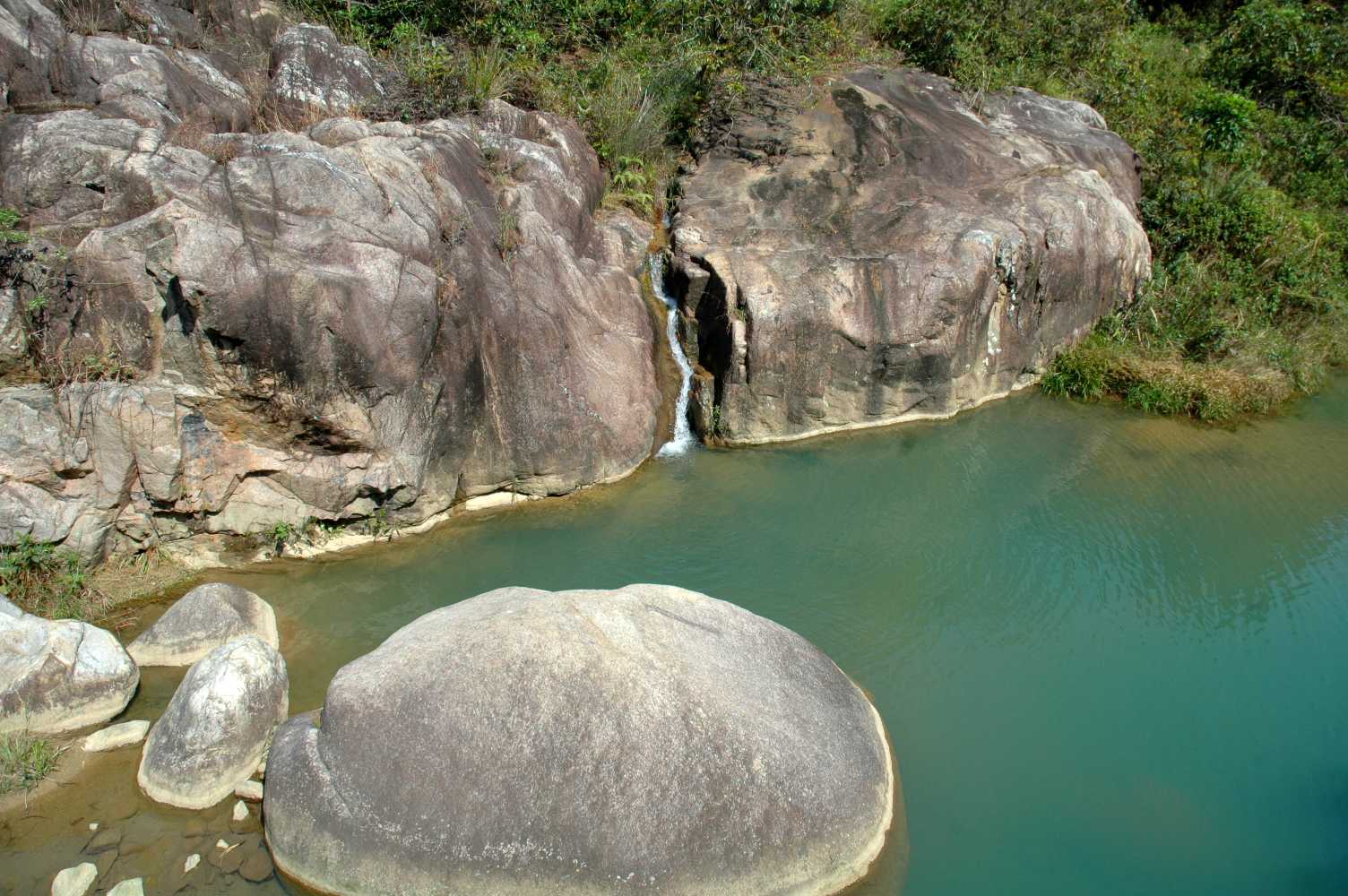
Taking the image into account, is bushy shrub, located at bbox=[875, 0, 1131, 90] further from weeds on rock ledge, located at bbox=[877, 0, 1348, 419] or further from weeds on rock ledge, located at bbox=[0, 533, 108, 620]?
weeds on rock ledge, located at bbox=[0, 533, 108, 620]

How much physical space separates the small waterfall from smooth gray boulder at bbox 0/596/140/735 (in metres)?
5.63

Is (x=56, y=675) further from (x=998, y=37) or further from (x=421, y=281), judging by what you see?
(x=998, y=37)

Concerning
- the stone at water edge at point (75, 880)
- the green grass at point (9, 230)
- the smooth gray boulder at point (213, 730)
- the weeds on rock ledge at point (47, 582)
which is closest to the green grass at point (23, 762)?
the smooth gray boulder at point (213, 730)

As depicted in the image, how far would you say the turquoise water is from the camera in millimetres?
5574

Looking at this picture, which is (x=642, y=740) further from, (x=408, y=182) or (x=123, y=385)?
(x=408, y=182)

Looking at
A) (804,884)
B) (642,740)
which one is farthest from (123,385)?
(804,884)

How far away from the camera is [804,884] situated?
4.77 m

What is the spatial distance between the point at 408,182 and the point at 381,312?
63.8 inches

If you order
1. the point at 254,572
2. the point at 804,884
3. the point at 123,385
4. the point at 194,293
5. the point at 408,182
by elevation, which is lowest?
the point at 254,572

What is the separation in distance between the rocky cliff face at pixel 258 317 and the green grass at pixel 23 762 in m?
1.96

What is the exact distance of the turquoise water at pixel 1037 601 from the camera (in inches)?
219

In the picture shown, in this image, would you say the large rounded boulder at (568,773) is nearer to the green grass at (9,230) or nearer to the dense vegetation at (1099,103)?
the green grass at (9,230)

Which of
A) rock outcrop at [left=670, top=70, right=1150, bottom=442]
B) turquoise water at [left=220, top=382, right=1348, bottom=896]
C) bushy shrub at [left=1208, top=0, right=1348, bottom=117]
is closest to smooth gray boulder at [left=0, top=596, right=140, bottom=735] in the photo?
turquoise water at [left=220, top=382, right=1348, bottom=896]

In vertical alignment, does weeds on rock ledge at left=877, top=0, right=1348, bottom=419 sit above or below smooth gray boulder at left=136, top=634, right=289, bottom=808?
above
